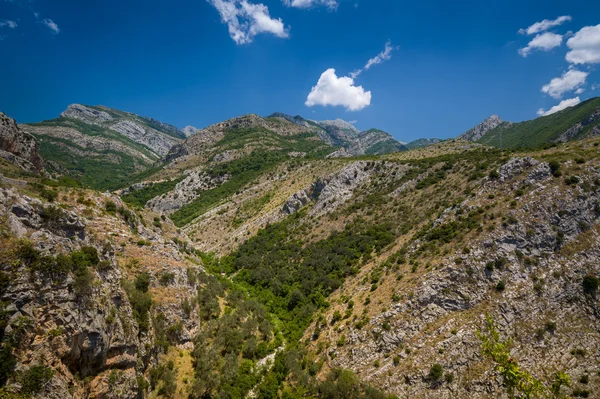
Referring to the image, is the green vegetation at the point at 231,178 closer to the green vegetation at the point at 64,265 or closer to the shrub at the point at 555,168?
the green vegetation at the point at 64,265

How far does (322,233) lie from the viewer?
192 feet

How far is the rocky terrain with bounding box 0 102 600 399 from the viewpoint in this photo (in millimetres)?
16391

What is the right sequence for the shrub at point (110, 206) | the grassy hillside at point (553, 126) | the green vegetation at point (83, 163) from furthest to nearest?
the green vegetation at point (83, 163)
the grassy hillside at point (553, 126)
the shrub at point (110, 206)

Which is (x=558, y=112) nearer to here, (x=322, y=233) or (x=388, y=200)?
(x=388, y=200)

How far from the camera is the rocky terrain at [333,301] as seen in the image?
16.4 meters

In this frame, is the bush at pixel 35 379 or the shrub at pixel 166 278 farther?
the shrub at pixel 166 278

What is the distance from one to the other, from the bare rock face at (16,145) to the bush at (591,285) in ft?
236

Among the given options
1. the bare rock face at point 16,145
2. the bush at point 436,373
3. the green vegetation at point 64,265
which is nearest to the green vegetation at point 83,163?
the bare rock face at point 16,145

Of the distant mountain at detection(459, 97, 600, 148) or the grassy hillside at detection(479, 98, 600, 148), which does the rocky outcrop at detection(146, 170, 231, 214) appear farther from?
the grassy hillside at detection(479, 98, 600, 148)

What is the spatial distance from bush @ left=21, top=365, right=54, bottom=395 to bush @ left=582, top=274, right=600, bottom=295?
41952mm

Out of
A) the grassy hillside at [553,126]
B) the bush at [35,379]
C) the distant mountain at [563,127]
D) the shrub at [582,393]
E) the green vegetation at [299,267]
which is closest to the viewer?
the bush at [35,379]

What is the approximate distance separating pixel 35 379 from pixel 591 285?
42513 millimetres

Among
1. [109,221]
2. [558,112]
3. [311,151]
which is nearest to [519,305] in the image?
[109,221]

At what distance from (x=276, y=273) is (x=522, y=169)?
41.5 meters
